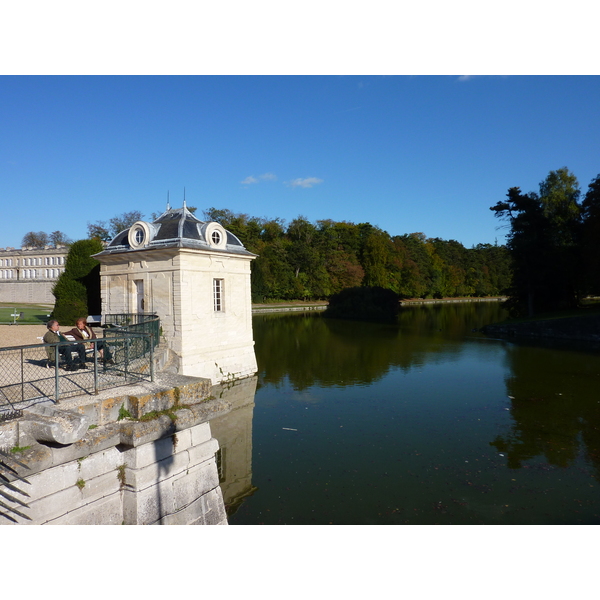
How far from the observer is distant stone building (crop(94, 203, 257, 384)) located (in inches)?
576

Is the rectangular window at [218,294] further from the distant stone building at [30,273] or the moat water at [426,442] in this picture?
the distant stone building at [30,273]

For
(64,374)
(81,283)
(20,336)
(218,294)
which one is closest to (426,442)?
(64,374)

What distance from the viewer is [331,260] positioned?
64625 mm

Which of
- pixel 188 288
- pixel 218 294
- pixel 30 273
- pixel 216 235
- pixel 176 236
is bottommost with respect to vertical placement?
pixel 218 294

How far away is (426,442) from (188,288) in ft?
29.0

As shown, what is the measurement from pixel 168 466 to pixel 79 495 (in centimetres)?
103

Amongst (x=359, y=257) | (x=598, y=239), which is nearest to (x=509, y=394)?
(x=598, y=239)

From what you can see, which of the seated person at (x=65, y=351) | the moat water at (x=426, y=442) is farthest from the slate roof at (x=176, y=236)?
the seated person at (x=65, y=351)

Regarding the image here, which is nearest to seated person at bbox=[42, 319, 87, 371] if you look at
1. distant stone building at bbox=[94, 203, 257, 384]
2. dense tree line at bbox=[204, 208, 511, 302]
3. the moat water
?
the moat water

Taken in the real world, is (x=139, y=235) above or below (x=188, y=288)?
above

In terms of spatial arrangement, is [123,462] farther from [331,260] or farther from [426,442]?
[331,260]

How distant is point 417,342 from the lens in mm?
27625

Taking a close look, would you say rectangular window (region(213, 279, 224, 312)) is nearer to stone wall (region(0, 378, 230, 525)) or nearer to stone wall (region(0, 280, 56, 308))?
stone wall (region(0, 378, 230, 525))

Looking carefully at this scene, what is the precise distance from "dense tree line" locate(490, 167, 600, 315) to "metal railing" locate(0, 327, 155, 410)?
3268 centimetres
